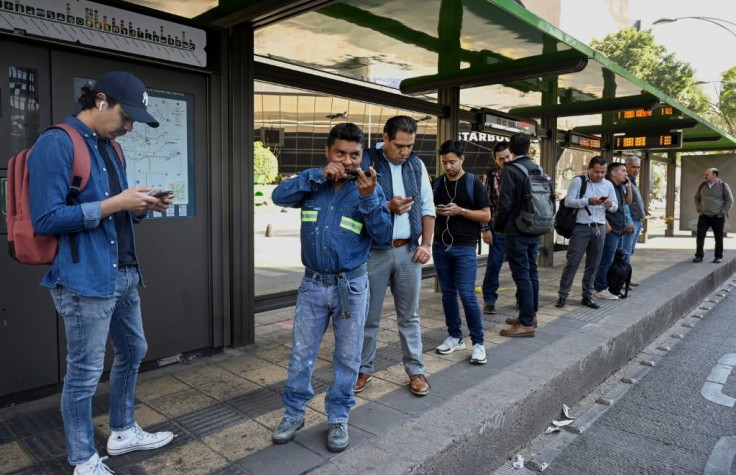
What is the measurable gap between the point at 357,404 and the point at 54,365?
1.96 metres

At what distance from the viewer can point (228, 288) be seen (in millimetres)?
4523

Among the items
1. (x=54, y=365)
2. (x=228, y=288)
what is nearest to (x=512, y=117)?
(x=228, y=288)

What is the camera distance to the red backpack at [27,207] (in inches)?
88.2

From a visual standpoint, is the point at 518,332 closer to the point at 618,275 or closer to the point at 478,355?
the point at 478,355

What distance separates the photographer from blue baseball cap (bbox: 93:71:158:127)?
7.71 feet

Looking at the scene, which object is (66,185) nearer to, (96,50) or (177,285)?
(96,50)

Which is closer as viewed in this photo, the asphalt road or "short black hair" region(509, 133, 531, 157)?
the asphalt road

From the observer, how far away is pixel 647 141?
39.5 ft

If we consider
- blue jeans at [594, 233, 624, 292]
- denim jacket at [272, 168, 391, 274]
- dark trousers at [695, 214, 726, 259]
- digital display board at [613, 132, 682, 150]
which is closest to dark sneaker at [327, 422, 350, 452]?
denim jacket at [272, 168, 391, 274]

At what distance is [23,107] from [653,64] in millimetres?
33151

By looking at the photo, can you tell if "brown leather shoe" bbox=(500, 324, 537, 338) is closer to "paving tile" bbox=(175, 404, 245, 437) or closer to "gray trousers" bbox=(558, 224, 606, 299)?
"gray trousers" bbox=(558, 224, 606, 299)

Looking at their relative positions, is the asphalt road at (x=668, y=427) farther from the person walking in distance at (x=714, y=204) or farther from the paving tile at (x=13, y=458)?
the person walking in distance at (x=714, y=204)

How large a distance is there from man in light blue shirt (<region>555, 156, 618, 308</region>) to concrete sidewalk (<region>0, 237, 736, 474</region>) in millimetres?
774

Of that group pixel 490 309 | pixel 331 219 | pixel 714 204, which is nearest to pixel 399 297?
pixel 331 219
